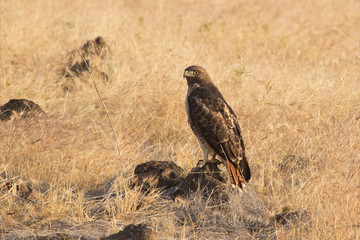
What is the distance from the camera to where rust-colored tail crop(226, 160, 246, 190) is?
457 cm

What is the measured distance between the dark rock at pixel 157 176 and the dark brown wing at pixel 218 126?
0.46 m

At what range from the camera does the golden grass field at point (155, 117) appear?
13.5ft

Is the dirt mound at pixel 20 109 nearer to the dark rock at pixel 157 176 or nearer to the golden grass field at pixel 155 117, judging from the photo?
the golden grass field at pixel 155 117

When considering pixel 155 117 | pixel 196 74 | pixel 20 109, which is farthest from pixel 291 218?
pixel 20 109

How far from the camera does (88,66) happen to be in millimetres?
8031

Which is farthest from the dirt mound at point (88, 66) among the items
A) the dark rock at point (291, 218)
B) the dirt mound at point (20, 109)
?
the dark rock at point (291, 218)

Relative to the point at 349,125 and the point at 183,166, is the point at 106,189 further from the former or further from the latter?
the point at 349,125

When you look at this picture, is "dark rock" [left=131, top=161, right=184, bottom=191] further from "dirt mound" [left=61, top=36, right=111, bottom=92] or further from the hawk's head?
"dirt mound" [left=61, top=36, right=111, bottom=92]

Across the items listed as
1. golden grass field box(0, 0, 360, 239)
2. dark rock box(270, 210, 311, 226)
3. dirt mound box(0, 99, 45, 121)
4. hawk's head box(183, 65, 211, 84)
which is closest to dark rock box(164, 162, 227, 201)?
golden grass field box(0, 0, 360, 239)

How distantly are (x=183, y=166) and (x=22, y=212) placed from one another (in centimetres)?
190

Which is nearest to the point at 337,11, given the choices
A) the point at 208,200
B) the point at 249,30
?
the point at 249,30

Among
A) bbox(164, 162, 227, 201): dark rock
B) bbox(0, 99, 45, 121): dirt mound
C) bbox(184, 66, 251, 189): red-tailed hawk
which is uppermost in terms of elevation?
bbox(0, 99, 45, 121): dirt mound

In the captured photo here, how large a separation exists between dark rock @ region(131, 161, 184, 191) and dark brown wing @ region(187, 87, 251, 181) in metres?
0.46

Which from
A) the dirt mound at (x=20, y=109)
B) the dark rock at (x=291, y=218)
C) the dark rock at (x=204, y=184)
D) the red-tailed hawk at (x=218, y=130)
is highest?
the dirt mound at (x=20, y=109)
